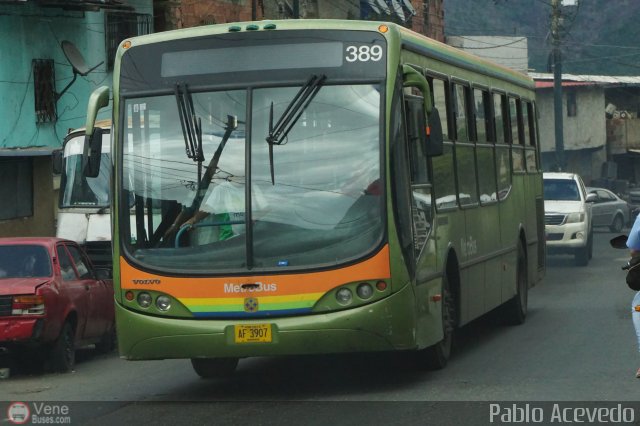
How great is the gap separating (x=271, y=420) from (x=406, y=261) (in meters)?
1.89

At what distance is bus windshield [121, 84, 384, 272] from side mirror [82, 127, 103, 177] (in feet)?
1.42

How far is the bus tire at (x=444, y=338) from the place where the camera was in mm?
12641

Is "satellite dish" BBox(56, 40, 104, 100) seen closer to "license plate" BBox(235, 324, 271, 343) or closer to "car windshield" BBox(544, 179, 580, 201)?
"car windshield" BBox(544, 179, 580, 201)

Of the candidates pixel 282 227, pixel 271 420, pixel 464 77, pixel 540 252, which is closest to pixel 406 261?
pixel 282 227

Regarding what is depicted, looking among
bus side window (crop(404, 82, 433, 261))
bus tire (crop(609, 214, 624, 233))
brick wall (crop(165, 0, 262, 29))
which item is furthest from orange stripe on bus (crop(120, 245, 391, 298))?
bus tire (crop(609, 214, 624, 233))

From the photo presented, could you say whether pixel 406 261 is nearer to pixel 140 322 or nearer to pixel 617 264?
pixel 140 322

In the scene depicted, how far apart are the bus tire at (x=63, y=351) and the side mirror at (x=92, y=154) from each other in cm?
386

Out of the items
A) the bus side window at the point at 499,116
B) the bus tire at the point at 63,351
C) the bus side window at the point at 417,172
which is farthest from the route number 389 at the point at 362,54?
the bus tire at the point at 63,351

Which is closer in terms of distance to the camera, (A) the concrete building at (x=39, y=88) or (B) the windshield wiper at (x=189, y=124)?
(B) the windshield wiper at (x=189, y=124)

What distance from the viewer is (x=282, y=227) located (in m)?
11.1

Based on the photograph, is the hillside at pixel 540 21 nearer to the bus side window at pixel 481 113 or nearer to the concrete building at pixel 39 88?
the concrete building at pixel 39 88

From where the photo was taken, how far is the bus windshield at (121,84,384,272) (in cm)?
1110

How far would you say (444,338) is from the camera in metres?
13.0

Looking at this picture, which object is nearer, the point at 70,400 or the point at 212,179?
the point at 212,179
